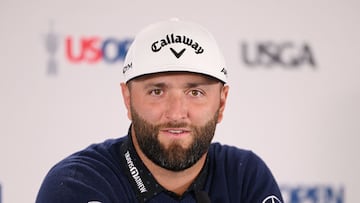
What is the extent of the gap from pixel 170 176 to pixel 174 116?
0.21 metres

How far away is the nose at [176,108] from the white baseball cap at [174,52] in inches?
2.5

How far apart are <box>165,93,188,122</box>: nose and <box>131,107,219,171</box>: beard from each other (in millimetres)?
25

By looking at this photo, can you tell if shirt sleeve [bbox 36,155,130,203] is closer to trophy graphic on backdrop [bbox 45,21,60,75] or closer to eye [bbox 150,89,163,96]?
eye [bbox 150,89,163,96]

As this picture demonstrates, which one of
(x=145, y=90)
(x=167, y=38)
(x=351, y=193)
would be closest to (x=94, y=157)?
(x=145, y=90)

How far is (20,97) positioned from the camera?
2.34 metres

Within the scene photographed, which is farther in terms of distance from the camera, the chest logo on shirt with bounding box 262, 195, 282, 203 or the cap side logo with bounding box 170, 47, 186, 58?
the chest logo on shirt with bounding box 262, 195, 282, 203

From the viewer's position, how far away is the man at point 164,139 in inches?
51.9

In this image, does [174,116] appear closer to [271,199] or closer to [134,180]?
[134,180]

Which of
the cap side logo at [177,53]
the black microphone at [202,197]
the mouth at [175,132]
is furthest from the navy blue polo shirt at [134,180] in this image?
the cap side logo at [177,53]

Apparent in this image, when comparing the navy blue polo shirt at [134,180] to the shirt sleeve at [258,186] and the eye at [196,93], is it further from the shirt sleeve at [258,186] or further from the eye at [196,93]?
the eye at [196,93]

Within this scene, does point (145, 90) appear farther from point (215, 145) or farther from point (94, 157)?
point (215, 145)

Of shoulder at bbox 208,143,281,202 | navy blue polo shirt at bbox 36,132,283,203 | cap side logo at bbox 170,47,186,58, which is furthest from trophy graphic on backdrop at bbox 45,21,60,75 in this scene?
cap side logo at bbox 170,47,186,58

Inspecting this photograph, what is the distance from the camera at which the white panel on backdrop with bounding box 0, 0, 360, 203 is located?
234cm

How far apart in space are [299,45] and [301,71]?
0.36 ft
